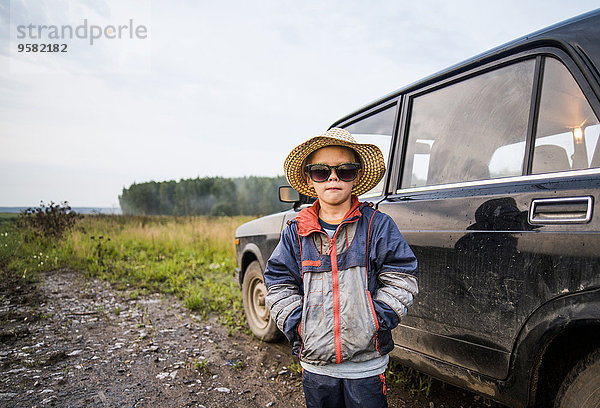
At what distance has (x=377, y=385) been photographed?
1526mm

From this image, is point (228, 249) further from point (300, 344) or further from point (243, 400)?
point (300, 344)

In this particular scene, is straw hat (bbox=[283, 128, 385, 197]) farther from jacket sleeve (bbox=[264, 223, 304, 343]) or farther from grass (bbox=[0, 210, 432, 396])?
grass (bbox=[0, 210, 432, 396])

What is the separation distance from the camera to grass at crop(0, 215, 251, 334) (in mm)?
6000

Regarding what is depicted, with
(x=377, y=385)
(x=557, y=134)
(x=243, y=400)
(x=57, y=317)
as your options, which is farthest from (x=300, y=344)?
(x=57, y=317)

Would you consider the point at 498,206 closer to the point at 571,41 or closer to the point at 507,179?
the point at 507,179

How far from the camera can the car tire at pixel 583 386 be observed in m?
1.41

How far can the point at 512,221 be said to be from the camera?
1.69m

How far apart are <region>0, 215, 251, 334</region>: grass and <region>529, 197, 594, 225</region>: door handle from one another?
11.5ft

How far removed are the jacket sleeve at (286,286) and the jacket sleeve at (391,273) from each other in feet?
1.06

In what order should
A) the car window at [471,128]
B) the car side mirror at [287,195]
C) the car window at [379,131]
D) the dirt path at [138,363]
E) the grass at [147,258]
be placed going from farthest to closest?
the grass at [147,258] → the car side mirror at [287,195] → the dirt path at [138,363] → the car window at [379,131] → the car window at [471,128]

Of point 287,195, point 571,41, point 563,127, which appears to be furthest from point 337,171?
point 287,195

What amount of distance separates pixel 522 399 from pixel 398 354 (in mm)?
790

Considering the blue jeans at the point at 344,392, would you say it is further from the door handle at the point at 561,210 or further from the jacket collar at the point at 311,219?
the door handle at the point at 561,210

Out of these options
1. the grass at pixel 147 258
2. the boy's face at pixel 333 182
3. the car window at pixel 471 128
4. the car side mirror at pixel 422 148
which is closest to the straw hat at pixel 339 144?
the boy's face at pixel 333 182
